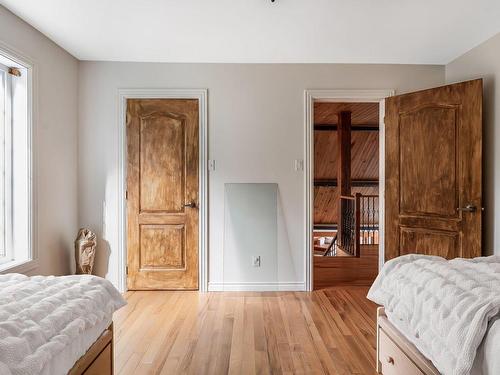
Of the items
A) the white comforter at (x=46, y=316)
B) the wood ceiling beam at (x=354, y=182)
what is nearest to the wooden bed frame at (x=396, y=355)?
the white comforter at (x=46, y=316)

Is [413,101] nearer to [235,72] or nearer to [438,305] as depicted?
[235,72]

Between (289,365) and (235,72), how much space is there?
9.45 feet

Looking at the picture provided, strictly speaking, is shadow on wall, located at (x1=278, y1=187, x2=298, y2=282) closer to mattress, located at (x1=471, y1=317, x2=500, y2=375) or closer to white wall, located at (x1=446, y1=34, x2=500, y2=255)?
white wall, located at (x1=446, y1=34, x2=500, y2=255)

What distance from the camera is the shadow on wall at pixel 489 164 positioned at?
10.5 ft

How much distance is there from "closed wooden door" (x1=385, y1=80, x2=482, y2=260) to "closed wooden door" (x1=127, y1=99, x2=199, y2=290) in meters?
2.11

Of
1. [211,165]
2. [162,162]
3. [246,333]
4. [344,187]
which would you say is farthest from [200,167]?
[344,187]

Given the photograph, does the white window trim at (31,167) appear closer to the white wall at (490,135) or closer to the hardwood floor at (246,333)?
the hardwood floor at (246,333)

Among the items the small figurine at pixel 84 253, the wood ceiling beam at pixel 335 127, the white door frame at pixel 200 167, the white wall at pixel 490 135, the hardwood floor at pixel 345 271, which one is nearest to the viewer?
the white wall at pixel 490 135

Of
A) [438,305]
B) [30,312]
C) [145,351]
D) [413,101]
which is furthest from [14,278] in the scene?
[413,101]

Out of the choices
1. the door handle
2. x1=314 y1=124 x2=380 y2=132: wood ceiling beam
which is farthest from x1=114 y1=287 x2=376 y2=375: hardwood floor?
x1=314 y1=124 x2=380 y2=132: wood ceiling beam

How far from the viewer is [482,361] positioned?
1.20 metres

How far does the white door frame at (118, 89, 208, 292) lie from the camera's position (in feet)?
12.4

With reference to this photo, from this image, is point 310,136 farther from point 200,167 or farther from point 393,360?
point 393,360

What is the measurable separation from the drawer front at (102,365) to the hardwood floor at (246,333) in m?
0.45
